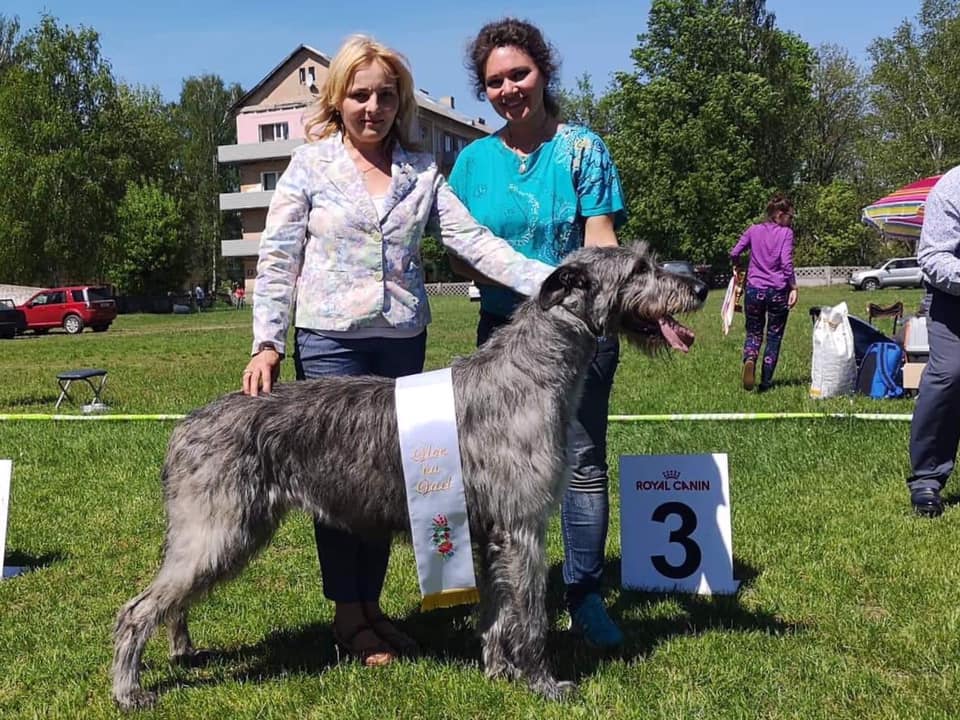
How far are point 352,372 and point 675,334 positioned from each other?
1509mm

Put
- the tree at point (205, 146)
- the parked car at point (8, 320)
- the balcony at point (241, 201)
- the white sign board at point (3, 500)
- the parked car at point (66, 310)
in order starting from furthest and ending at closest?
the tree at point (205, 146) < the balcony at point (241, 201) < the parked car at point (66, 310) < the parked car at point (8, 320) < the white sign board at point (3, 500)

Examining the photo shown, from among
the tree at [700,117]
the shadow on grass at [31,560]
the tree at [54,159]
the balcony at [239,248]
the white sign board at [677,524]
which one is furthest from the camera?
the balcony at [239,248]

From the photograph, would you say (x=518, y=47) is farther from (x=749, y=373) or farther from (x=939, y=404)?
(x=749, y=373)

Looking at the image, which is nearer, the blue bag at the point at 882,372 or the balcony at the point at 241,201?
the blue bag at the point at 882,372

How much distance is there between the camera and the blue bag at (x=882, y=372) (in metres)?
10.6

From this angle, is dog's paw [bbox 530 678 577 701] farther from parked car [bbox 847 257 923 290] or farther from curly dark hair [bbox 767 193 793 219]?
parked car [bbox 847 257 923 290]

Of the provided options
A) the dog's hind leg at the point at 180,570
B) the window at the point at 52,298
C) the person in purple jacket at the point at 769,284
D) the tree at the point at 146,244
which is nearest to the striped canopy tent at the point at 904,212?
the person in purple jacket at the point at 769,284

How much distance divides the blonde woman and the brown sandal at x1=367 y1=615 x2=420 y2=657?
17 centimetres

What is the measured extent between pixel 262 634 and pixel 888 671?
3066mm

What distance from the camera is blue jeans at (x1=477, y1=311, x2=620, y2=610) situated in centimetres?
429

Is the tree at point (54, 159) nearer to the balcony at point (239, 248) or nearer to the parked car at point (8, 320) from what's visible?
the parked car at point (8, 320)

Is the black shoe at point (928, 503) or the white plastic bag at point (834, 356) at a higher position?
the white plastic bag at point (834, 356)

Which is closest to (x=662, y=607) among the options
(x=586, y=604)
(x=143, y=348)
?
Answer: (x=586, y=604)

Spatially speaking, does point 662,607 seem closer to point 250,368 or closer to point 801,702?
point 801,702
